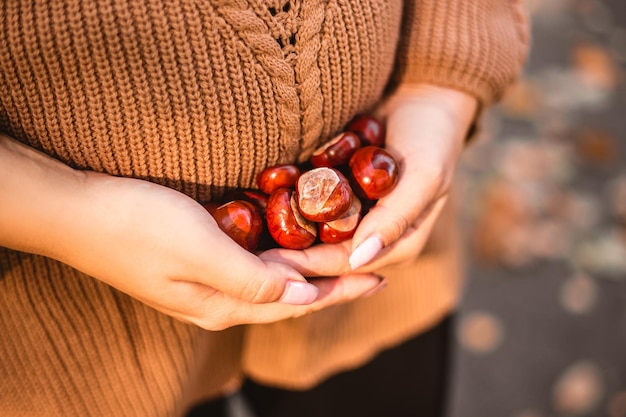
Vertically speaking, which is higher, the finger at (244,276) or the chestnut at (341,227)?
the finger at (244,276)

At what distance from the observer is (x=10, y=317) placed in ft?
2.37

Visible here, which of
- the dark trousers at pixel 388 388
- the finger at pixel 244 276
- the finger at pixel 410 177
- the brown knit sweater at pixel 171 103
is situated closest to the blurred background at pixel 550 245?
the dark trousers at pixel 388 388

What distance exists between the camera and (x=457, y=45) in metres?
0.88

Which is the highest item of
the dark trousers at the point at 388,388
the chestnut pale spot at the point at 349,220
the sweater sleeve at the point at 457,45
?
the sweater sleeve at the point at 457,45

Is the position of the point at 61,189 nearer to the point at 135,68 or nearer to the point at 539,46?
the point at 135,68

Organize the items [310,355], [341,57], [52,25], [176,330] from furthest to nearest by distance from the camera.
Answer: [310,355] < [176,330] < [341,57] < [52,25]

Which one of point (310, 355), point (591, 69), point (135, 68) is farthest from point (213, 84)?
point (591, 69)

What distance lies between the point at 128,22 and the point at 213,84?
0.35 feet

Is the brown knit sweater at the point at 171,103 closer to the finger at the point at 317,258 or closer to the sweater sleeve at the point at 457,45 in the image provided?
the sweater sleeve at the point at 457,45

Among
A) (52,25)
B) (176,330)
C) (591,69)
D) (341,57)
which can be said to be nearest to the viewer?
(52,25)

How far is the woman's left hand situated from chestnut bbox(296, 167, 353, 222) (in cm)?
5

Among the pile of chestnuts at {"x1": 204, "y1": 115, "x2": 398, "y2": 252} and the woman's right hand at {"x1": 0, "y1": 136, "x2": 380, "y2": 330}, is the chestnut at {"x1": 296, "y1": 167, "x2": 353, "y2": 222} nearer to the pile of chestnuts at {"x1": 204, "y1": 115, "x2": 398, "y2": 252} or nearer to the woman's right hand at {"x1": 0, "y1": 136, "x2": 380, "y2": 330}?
the pile of chestnuts at {"x1": 204, "y1": 115, "x2": 398, "y2": 252}

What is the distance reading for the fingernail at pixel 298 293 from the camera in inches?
27.0

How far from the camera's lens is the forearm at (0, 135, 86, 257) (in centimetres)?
60
